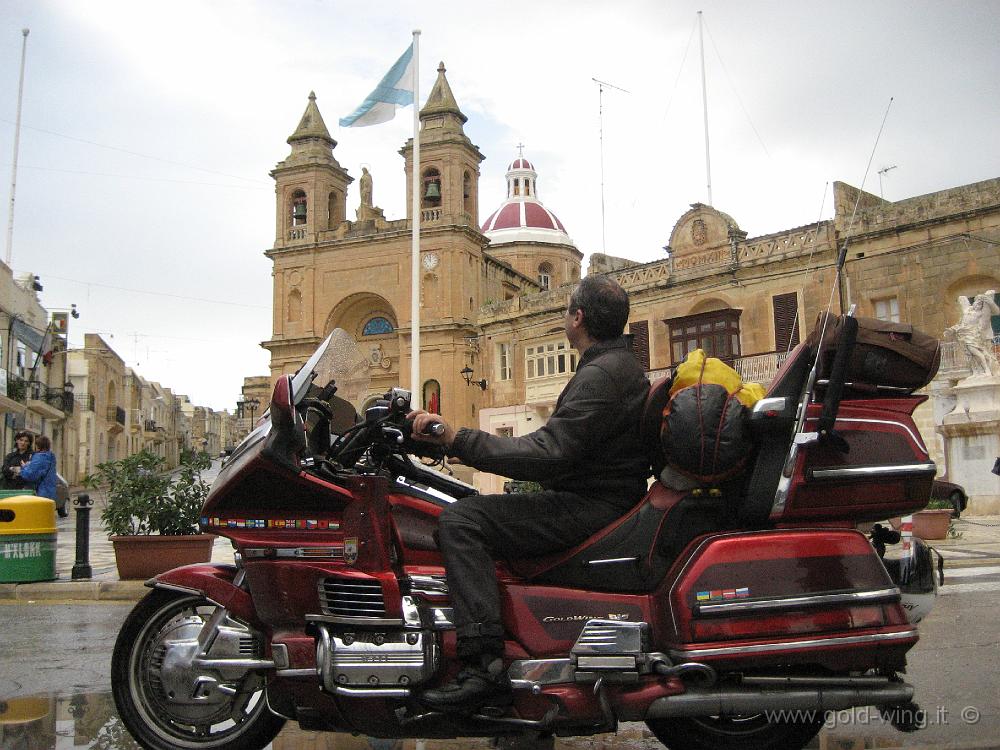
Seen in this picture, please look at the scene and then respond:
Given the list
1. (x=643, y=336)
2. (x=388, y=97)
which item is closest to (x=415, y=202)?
(x=388, y=97)

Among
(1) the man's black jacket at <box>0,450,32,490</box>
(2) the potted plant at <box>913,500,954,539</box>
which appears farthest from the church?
(1) the man's black jacket at <box>0,450,32,490</box>

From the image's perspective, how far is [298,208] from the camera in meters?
49.3

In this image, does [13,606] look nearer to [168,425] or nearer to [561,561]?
[561,561]

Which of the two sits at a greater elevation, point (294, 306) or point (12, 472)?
point (294, 306)

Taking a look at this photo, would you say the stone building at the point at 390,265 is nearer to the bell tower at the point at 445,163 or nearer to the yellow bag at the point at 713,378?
the bell tower at the point at 445,163

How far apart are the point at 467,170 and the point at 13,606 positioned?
41247 mm

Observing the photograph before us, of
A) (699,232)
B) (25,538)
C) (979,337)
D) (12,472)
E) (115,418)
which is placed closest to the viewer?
(25,538)

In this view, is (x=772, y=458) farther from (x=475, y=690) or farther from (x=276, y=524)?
(x=276, y=524)

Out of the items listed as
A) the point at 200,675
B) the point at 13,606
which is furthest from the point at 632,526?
the point at 13,606

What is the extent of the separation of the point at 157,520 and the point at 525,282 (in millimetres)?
47994

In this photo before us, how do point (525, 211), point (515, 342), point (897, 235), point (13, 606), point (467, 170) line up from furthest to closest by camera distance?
point (525, 211) < point (467, 170) < point (515, 342) < point (897, 235) < point (13, 606)

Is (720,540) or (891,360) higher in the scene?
(891,360)

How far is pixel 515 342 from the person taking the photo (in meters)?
42.2

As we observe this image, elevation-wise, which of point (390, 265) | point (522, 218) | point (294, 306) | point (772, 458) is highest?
point (522, 218)
